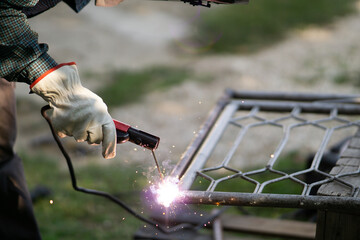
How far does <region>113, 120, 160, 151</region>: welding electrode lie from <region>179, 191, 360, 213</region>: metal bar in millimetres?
193

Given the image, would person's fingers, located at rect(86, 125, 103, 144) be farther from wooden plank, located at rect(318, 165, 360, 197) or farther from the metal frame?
wooden plank, located at rect(318, 165, 360, 197)

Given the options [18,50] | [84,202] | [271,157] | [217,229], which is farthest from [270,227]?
[18,50]

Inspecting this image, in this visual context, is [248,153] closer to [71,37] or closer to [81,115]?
[81,115]

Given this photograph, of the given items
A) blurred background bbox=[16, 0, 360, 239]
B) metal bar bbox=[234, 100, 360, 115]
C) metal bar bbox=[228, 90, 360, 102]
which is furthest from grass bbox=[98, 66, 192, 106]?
metal bar bbox=[234, 100, 360, 115]

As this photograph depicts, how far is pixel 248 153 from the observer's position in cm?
459

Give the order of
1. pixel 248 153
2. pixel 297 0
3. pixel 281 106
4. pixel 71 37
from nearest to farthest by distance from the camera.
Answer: pixel 281 106 < pixel 248 153 < pixel 71 37 < pixel 297 0

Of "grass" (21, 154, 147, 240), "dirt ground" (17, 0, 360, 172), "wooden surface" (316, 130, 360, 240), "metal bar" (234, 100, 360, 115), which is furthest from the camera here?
"dirt ground" (17, 0, 360, 172)

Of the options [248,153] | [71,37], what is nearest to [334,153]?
[248,153]

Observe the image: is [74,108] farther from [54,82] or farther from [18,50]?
[18,50]

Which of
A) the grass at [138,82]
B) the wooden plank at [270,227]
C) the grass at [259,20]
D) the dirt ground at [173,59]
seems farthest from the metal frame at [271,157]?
the grass at [259,20]

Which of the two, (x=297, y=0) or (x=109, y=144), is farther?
(x=297, y=0)

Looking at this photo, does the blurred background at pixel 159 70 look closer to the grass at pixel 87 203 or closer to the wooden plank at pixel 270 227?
the grass at pixel 87 203

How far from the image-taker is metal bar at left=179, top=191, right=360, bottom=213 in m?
1.50

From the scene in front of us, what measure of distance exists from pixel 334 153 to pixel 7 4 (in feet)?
7.37
